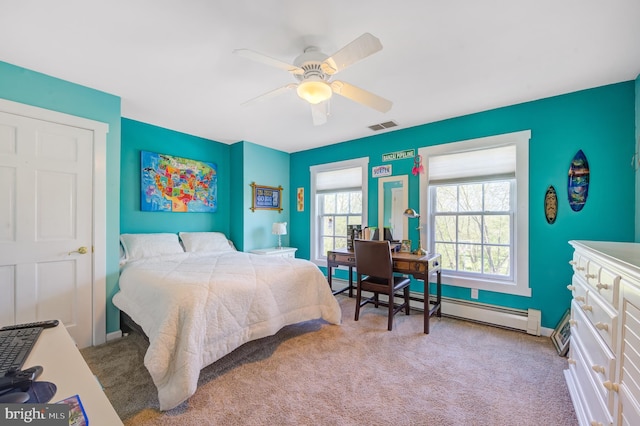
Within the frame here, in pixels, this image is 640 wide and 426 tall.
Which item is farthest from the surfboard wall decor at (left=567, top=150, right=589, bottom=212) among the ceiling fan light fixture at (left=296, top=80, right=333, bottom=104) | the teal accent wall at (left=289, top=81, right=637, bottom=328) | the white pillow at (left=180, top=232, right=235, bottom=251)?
the white pillow at (left=180, top=232, right=235, bottom=251)

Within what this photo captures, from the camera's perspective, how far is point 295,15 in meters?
1.65

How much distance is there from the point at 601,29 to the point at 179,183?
14.4 ft

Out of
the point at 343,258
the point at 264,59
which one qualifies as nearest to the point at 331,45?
the point at 264,59

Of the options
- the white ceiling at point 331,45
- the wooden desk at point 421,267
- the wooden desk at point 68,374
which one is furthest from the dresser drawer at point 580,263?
the wooden desk at point 68,374

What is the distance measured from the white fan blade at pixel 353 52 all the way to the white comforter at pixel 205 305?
177 centimetres

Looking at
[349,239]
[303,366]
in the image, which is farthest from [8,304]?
[349,239]

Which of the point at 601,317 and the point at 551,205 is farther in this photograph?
the point at 551,205

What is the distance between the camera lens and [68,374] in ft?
2.69

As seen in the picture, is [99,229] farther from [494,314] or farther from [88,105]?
[494,314]

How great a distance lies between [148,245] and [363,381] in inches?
109

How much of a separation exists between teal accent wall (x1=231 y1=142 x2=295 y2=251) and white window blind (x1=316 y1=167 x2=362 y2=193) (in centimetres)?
76

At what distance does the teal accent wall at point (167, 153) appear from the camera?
3410mm

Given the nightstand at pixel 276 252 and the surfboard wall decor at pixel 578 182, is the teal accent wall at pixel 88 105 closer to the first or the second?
the nightstand at pixel 276 252

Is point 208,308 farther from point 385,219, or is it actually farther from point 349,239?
point 385,219
